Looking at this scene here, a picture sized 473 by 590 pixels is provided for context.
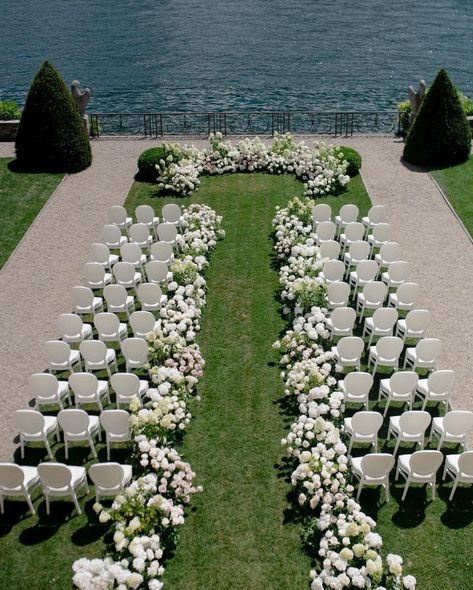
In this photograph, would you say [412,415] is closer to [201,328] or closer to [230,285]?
[201,328]

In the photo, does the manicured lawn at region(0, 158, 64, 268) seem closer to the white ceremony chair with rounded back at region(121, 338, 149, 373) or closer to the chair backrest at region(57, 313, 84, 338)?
the chair backrest at region(57, 313, 84, 338)

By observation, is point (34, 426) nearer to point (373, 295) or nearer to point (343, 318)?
point (343, 318)

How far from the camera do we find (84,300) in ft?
53.0

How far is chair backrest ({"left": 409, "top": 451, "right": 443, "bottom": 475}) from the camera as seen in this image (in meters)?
11.2

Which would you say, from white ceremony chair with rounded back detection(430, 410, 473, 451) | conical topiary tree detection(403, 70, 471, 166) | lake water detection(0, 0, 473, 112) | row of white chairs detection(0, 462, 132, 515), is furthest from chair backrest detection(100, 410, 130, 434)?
lake water detection(0, 0, 473, 112)

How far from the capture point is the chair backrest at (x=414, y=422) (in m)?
12.2

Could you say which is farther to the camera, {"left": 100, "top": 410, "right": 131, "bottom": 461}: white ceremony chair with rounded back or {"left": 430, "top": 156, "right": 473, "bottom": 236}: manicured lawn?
{"left": 430, "top": 156, "right": 473, "bottom": 236}: manicured lawn

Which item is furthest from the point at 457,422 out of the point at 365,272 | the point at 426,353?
the point at 365,272

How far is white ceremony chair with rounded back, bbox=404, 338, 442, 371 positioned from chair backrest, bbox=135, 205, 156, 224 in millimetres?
8748

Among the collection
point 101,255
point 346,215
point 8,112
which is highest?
point 101,255

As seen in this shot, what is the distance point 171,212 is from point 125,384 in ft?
26.1

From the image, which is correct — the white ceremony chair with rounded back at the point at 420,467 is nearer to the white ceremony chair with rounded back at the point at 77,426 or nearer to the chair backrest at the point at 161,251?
the white ceremony chair with rounded back at the point at 77,426

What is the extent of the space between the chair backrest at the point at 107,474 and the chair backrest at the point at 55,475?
0.38 metres

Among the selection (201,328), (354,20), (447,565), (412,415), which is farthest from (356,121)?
(354,20)
